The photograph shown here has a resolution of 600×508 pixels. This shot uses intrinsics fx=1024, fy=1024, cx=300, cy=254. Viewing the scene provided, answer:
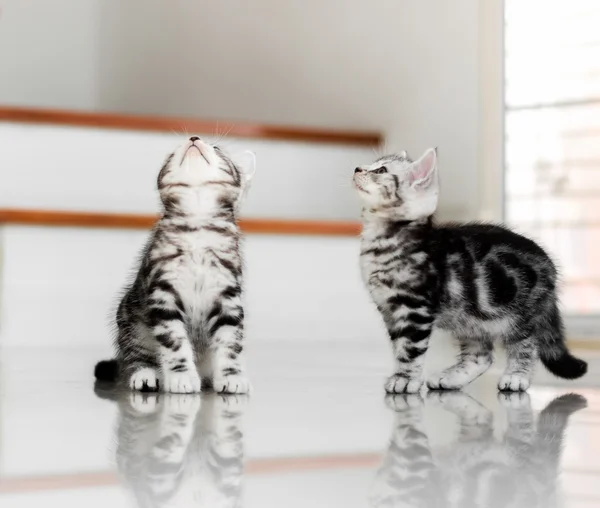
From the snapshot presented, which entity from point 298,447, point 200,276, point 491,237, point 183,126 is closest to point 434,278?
point 491,237

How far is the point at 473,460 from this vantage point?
1254 mm

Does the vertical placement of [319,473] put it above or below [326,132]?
below

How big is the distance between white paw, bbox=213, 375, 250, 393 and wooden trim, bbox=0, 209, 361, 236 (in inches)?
47.4

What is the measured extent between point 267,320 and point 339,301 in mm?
258

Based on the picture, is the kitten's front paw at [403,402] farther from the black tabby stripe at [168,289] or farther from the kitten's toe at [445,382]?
the black tabby stripe at [168,289]

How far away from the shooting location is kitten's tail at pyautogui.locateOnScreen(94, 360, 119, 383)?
218cm

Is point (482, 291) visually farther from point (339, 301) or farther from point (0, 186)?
point (0, 186)

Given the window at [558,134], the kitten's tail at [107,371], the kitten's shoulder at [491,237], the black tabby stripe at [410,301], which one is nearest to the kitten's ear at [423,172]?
the kitten's shoulder at [491,237]

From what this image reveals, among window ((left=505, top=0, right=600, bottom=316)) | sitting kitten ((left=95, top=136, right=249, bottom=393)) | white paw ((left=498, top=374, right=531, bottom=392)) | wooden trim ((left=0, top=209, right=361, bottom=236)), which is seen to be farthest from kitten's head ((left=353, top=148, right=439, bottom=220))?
window ((left=505, top=0, right=600, bottom=316))

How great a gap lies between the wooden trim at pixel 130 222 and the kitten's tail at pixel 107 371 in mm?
933

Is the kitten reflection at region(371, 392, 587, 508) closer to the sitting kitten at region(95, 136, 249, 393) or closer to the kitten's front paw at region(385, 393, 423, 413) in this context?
the kitten's front paw at region(385, 393, 423, 413)

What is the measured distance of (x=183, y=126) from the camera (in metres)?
3.40

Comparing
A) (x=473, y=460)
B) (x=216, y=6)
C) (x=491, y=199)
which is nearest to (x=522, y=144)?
(x=491, y=199)

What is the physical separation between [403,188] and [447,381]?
41 centimetres
